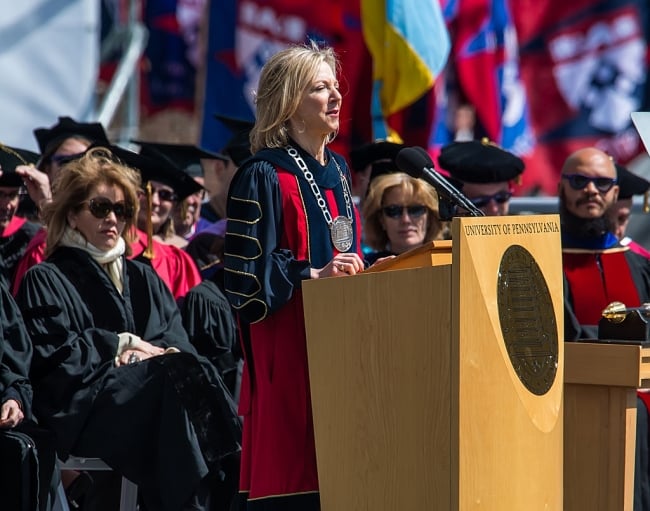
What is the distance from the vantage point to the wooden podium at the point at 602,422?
507cm

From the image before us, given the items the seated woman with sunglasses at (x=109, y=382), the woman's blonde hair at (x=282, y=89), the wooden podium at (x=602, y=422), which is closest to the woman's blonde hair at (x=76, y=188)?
the seated woman with sunglasses at (x=109, y=382)

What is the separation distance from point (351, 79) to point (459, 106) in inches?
50.3

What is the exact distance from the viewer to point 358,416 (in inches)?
170

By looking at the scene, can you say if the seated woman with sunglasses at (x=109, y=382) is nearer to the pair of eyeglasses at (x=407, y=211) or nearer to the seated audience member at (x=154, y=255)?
the seated audience member at (x=154, y=255)

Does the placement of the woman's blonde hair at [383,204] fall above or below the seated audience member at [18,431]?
above

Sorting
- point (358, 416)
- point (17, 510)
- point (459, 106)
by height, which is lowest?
point (17, 510)

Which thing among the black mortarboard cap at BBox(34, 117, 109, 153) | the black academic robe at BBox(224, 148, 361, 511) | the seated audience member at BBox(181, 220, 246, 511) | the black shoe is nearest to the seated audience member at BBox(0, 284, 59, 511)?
the black academic robe at BBox(224, 148, 361, 511)

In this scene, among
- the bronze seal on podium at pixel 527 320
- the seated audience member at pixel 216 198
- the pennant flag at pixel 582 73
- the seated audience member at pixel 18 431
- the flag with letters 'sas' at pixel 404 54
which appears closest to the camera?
the bronze seal on podium at pixel 527 320

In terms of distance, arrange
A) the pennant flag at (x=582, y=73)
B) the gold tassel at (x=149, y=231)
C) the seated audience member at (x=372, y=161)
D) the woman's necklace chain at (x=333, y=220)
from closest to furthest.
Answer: the woman's necklace chain at (x=333, y=220) < the gold tassel at (x=149, y=231) < the seated audience member at (x=372, y=161) < the pennant flag at (x=582, y=73)

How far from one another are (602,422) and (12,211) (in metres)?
3.24

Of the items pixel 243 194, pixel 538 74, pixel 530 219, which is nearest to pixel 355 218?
A: pixel 243 194

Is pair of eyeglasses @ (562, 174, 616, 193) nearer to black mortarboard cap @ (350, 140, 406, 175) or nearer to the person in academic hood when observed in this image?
black mortarboard cap @ (350, 140, 406, 175)

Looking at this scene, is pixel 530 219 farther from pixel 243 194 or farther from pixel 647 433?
pixel 647 433

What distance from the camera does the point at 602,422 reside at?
5.18 metres
